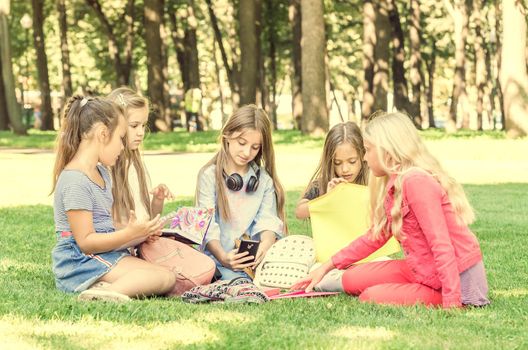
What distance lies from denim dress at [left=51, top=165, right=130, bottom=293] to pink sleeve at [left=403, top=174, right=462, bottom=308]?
1.92 m

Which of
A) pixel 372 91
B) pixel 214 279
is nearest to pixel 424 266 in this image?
→ pixel 214 279

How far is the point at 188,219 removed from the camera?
7.36 meters

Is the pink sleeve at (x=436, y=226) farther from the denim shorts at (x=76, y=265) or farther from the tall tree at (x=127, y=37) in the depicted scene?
the tall tree at (x=127, y=37)

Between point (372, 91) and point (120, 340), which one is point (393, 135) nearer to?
point (120, 340)

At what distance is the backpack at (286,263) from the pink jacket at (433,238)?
1137mm

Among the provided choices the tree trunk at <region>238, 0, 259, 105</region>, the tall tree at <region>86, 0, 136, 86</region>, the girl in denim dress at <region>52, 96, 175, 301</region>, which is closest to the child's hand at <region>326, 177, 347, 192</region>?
the girl in denim dress at <region>52, 96, 175, 301</region>

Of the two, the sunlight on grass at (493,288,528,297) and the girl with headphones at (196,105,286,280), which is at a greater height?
the girl with headphones at (196,105,286,280)

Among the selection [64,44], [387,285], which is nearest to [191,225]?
[387,285]

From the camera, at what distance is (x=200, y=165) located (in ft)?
71.5

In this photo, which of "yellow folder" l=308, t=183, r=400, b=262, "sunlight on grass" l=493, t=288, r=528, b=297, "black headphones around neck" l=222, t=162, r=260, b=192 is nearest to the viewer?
"sunlight on grass" l=493, t=288, r=528, b=297

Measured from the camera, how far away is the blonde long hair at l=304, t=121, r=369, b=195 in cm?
788

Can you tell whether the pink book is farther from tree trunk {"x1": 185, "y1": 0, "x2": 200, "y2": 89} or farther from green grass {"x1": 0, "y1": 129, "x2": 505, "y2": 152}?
tree trunk {"x1": 185, "y1": 0, "x2": 200, "y2": 89}

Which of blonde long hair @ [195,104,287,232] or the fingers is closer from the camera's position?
the fingers

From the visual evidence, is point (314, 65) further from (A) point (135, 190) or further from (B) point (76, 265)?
(B) point (76, 265)
